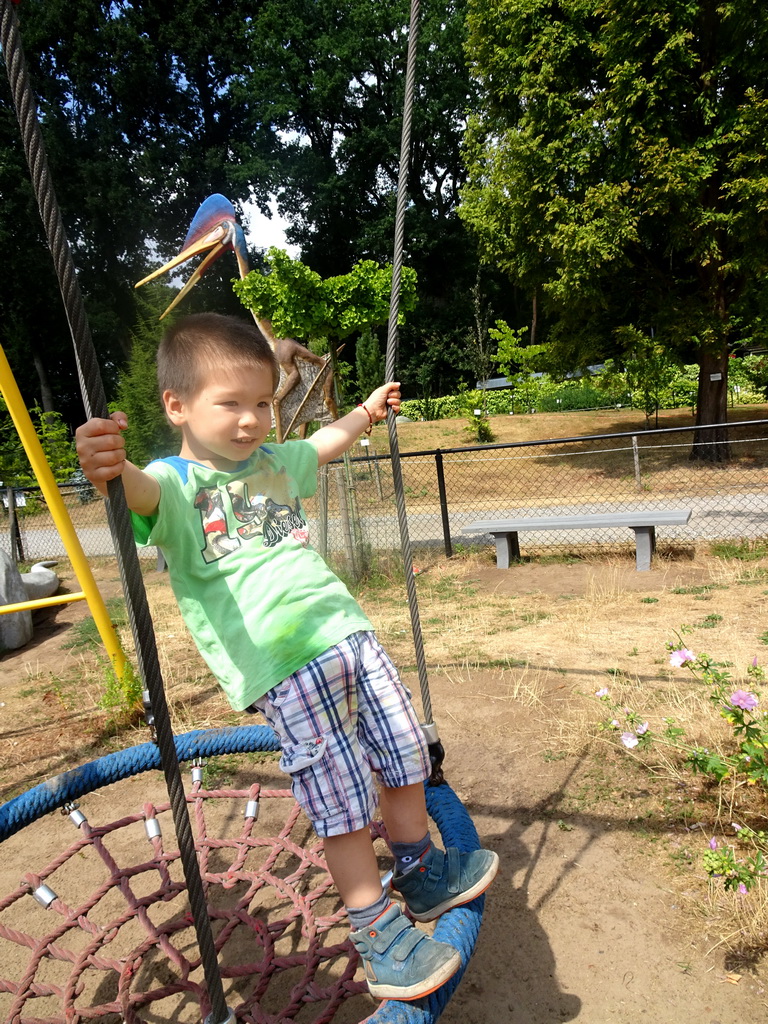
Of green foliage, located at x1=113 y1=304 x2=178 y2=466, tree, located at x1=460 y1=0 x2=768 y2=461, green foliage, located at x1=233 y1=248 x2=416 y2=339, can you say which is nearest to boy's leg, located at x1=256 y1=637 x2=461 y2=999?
green foliage, located at x1=233 y1=248 x2=416 y2=339

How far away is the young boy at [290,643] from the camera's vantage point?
1220 mm

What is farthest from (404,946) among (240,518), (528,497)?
(528,497)

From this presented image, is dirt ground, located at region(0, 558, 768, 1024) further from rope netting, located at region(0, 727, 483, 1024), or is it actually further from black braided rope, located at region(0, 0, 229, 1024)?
black braided rope, located at region(0, 0, 229, 1024)

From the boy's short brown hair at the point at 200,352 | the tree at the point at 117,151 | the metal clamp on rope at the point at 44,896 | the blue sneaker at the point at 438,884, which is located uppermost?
the tree at the point at 117,151

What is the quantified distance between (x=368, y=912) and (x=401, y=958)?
88 mm

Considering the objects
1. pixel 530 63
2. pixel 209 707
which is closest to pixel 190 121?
pixel 530 63

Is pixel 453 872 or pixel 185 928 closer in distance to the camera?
pixel 453 872

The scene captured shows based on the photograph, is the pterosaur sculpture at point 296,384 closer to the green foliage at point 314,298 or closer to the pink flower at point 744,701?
the green foliage at point 314,298

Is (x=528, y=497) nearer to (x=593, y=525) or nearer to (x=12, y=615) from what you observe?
(x=593, y=525)

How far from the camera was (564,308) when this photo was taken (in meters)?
10.5

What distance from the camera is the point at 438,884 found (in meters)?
1.38

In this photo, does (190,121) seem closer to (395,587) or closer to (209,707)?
(395,587)

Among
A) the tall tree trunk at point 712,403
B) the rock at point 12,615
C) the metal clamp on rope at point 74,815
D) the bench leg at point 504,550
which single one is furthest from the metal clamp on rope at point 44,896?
the tall tree trunk at point 712,403

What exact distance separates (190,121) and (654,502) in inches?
998
